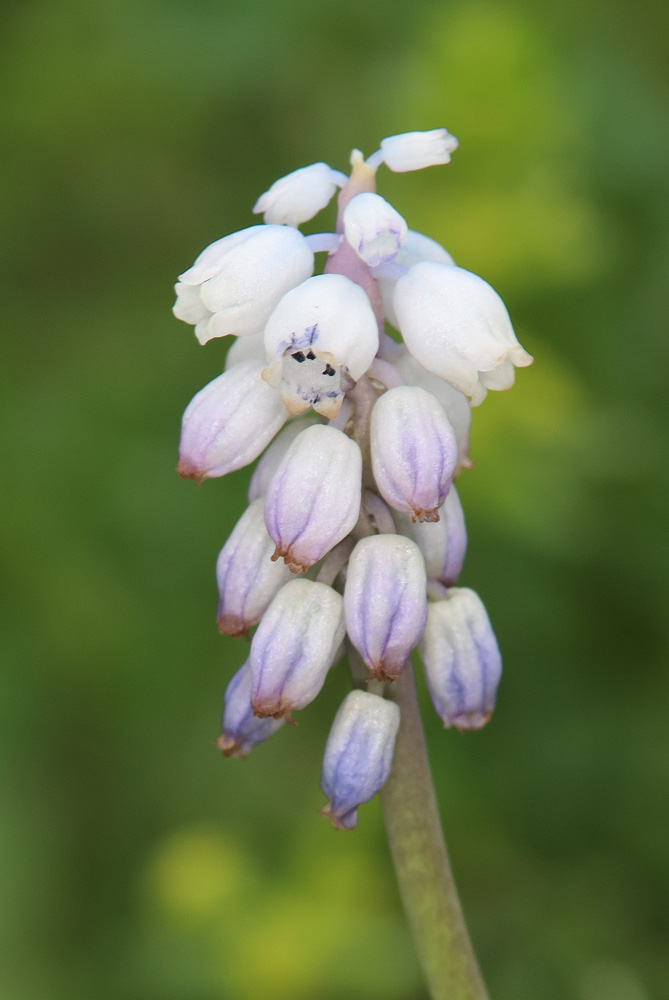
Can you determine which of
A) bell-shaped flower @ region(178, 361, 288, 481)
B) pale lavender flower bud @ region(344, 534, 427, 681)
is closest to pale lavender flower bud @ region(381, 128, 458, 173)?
bell-shaped flower @ region(178, 361, 288, 481)

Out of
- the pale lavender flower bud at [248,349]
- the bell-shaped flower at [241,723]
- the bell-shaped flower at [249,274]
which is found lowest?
the bell-shaped flower at [241,723]

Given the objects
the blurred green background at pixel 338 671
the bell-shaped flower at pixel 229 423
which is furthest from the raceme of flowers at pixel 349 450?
the blurred green background at pixel 338 671

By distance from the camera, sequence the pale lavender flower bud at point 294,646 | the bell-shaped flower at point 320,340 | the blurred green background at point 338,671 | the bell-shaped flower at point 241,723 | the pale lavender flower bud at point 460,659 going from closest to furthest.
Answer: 1. the bell-shaped flower at point 320,340
2. the pale lavender flower bud at point 294,646
3. the pale lavender flower bud at point 460,659
4. the bell-shaped flower at point 241,723
5. the blurred green background at point 338,671

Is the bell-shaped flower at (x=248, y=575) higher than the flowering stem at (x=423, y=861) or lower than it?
higher

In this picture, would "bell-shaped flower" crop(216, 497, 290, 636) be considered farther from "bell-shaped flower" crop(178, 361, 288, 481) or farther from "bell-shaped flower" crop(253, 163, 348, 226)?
"bell-shaped flower" crop(253, 163, 348, 226)

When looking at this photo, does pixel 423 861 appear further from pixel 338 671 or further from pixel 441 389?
pixel 338 671

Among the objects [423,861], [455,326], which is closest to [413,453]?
[455,326]

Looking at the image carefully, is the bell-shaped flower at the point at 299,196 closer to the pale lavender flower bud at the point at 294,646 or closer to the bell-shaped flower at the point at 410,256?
the bell-shaped flower at the point at 410,256
